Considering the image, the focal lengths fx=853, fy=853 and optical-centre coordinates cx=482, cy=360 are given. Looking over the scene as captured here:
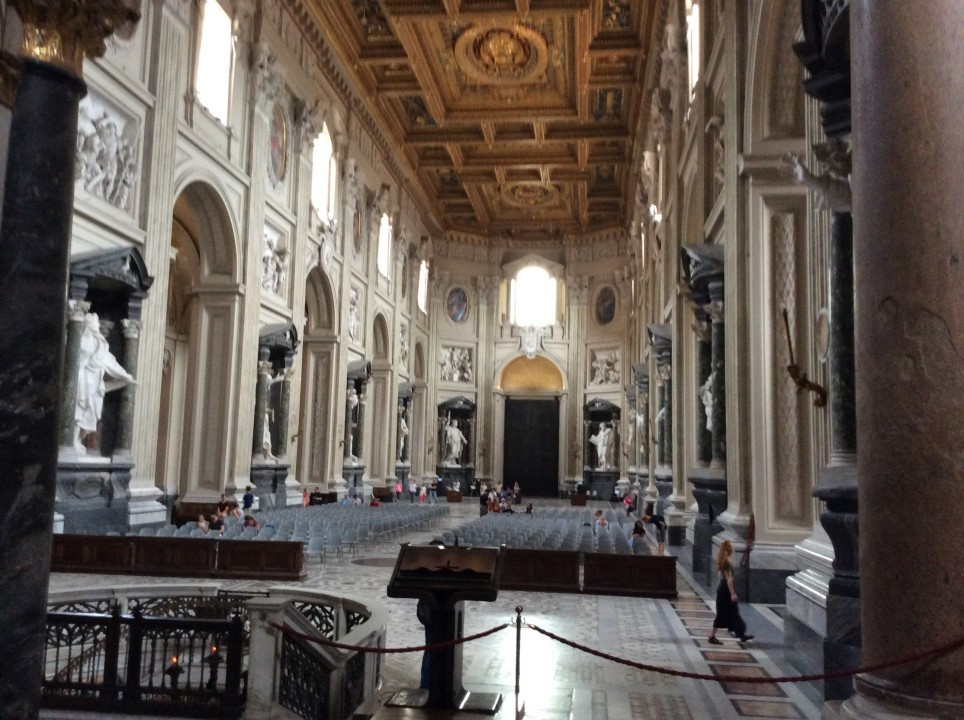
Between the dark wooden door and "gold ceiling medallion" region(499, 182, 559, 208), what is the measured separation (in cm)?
870

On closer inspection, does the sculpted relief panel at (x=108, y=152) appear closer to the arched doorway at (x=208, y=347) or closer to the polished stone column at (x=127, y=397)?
the polished stone column at (x=127, y=397)

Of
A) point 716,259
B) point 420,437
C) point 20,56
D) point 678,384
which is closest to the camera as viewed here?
point 20,56

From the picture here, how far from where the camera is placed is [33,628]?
14.5 feet

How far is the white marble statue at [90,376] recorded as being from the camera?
1275 centimetres

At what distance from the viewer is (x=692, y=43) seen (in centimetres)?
1673

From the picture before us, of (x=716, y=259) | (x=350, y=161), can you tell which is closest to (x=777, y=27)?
(x=716, y=259)

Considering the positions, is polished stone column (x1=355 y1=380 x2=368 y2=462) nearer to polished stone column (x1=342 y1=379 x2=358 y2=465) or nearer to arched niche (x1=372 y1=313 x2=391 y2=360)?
polished stone column (x1=342 y1=379 x2=358 y2=465)

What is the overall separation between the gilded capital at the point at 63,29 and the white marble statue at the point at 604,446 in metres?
32.1

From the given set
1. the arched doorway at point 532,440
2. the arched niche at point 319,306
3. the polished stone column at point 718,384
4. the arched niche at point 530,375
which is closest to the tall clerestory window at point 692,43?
the polished stone column at point 718,384

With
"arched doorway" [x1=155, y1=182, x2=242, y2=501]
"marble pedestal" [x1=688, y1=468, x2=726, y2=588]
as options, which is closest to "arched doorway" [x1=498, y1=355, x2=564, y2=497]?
"arched doorway" [x1=155, y1=182, x2=242, y2=501]

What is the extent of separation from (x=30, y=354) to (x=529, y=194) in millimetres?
31512

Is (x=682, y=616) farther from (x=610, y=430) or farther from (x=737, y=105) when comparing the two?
(x=610, y=430)

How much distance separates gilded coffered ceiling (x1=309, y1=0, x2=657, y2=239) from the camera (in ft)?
70.3

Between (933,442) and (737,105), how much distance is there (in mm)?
8356
